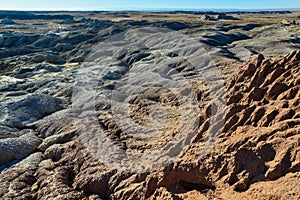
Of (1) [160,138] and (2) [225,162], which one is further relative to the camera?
(1) [160,138]

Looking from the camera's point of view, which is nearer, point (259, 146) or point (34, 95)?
point (259, 146)

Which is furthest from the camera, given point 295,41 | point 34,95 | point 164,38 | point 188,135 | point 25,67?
point 164,38

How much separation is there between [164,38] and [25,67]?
95.7ft

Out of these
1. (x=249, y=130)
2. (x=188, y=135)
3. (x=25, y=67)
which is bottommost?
(x=25, y=67)

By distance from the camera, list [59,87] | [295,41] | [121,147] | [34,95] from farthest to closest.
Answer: [295,41] < [59,87] < [34,95] < [121,147]

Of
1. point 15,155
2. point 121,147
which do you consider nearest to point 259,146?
point 121,147

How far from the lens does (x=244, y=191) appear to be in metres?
13.5

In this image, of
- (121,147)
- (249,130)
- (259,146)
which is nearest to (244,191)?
(259,146)

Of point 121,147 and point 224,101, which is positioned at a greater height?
point 224,101

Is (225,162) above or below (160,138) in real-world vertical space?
above

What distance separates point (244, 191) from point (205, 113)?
6790 millimetres

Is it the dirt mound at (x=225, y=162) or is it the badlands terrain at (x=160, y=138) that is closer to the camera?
the dirt mound at (x=225, y=162)

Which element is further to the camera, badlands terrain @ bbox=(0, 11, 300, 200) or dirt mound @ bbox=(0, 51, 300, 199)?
badlands terrain @ bbox=(0, 11, 300, 200)

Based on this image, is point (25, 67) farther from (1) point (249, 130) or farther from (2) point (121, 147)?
(1) point (249, 130)
